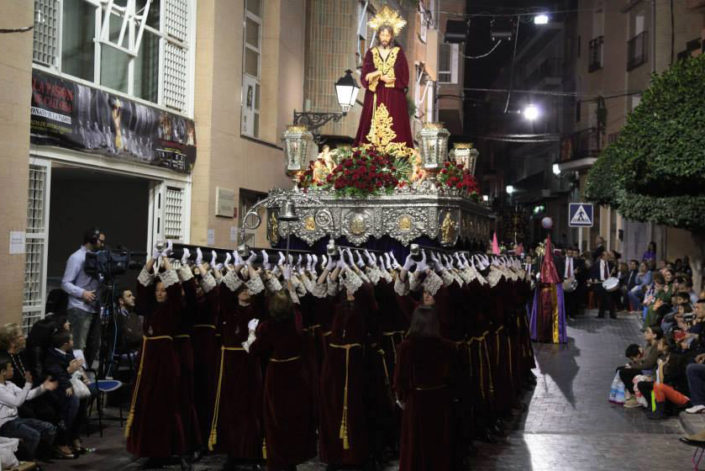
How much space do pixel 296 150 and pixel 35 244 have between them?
16.2 feet

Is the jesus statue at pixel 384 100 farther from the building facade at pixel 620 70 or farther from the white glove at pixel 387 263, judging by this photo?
the building facade at pixel 620 70

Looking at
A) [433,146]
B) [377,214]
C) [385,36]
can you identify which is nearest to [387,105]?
[385,36]

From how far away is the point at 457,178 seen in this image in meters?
14.2

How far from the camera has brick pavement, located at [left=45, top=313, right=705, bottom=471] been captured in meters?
9.49

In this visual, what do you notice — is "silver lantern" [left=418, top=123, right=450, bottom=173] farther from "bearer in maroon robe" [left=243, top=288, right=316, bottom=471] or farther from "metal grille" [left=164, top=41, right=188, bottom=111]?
"bearer in maroon robe" [left=243, top=288, right=316, bottom=471]

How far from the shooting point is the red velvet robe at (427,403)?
25.4ft

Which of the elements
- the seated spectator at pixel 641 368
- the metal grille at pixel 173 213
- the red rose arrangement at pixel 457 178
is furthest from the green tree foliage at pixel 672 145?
the metal grille at pixel 173 213

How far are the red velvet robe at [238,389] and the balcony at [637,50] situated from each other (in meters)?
27.6

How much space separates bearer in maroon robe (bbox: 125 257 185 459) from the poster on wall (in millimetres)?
3803

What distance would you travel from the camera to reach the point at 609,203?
30.0 m

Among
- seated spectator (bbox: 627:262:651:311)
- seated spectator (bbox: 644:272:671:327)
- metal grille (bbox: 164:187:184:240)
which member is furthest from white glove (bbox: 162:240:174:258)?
seated spectator (bbox: 627:262:651:311)

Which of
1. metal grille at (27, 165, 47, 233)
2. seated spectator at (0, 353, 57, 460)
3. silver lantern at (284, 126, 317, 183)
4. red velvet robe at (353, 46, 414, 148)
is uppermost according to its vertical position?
red velvet robe at (353, 46, 414, 148)

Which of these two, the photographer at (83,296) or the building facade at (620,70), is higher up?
the building facade at (620,70)

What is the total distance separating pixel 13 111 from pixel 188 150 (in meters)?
4.98
